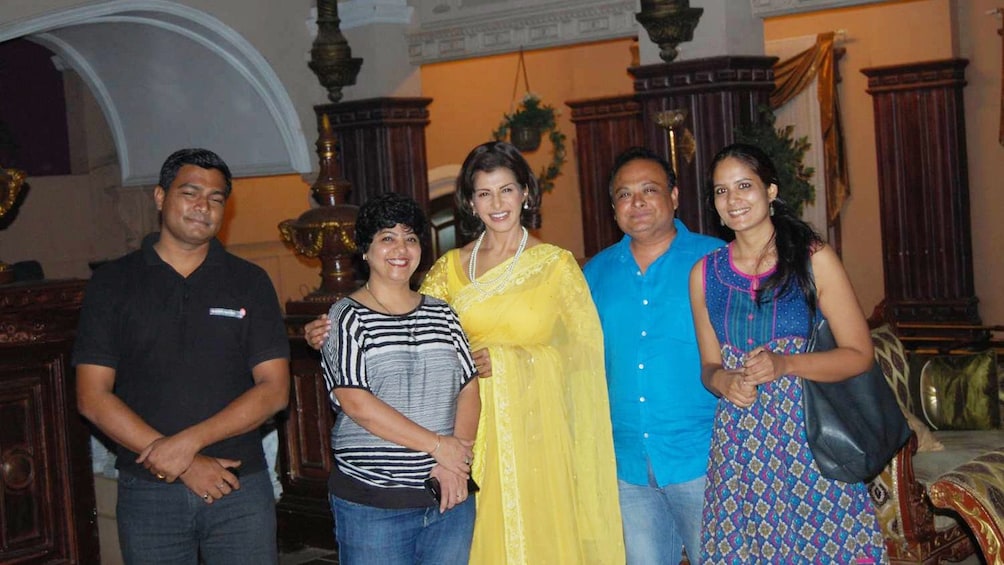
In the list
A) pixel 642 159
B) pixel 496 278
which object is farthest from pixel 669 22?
pixel 496 278

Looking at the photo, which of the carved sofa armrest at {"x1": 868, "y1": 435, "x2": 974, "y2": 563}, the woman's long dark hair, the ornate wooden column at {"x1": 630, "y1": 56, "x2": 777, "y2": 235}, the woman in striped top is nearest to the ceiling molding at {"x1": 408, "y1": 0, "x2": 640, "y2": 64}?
the ornate wooden column at {"x1": 630, "y1": 56, "x2": 777, "y2": 235}

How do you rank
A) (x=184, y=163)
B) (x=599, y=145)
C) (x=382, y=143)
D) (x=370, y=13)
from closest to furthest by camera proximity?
(x=184, y=163) → (x=370, y=13) → (x=382, y=143) → (x=599, y=145)

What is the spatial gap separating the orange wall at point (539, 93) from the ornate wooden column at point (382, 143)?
2154mm

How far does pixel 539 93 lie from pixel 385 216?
347 inches

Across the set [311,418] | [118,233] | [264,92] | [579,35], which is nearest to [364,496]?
[311,418]

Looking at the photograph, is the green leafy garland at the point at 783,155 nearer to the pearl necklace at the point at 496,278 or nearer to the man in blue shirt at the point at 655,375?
the man in blue shirt at the point at 655,375

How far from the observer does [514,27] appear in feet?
28.0

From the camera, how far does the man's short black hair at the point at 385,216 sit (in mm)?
3049

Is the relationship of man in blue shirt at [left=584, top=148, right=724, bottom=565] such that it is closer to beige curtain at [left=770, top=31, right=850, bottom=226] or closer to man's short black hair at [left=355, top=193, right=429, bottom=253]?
man's short black hair at [left=355, top=193, right=429, bottom=253]

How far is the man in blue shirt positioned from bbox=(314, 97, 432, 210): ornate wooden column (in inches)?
228

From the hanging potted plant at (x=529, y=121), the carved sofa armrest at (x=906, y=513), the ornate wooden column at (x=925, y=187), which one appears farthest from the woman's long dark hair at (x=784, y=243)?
the hanging potted plant at (x=529, y=121)

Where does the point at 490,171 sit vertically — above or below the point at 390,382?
above

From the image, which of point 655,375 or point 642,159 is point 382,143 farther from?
point 655,375

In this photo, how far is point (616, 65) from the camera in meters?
11.6
